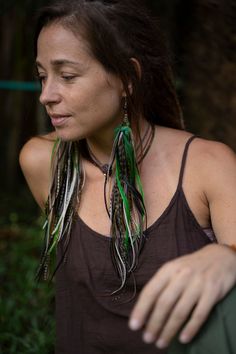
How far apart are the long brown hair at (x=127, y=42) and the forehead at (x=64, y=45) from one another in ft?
0.05

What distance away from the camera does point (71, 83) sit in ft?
6.37

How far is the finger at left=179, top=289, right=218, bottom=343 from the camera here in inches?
42.5

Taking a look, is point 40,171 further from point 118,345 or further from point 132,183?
point 118,345

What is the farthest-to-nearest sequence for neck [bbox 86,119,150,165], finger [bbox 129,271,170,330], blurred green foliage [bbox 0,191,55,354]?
blurred green foliage [bbox 0,191,55,354], neck [bbox 86,119,150,165], finger [bbox 129,271,170,330]

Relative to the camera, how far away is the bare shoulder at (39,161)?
93.6 inches

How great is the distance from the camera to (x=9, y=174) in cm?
623

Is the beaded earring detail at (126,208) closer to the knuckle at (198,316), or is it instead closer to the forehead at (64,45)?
the forehead at (64,45)

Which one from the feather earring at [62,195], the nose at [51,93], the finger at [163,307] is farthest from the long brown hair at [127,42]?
the finger at [163,307]

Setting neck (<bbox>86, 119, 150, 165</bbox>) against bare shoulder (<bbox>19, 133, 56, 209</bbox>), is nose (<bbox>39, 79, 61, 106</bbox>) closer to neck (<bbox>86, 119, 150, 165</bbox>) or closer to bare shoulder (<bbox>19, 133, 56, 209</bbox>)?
neck (<bbox>86, 119, 150, 165</bbox>)

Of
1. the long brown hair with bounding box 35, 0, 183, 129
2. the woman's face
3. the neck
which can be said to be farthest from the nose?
the neck

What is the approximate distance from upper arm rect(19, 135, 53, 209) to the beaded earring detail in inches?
13.4

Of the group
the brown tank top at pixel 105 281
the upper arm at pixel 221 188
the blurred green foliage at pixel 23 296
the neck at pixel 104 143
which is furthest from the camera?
the blurred green foliage at pixel 23 296

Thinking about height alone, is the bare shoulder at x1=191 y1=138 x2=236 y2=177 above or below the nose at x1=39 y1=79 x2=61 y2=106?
below

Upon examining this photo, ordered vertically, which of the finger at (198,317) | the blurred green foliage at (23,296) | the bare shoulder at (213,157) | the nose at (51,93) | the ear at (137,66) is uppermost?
the finger at (198,317)
